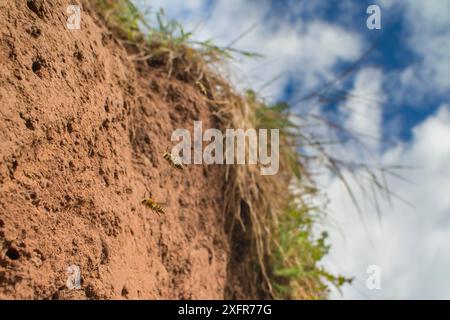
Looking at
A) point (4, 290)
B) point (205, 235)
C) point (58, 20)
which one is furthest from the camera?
point (205, 235)

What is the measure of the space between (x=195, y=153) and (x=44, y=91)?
1.24 m

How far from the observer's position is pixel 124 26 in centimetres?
286

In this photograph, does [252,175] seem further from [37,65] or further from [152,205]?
[37,65]

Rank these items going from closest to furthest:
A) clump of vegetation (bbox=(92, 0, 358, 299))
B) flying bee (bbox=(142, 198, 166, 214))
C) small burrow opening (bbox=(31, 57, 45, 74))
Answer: small burrow opening (bbox=(31, 57, 45, 74)) → flying bee (bbox=(142, 198, 166, 214)) → clump of vegetation (bbox=(92, 0, 358, 299))

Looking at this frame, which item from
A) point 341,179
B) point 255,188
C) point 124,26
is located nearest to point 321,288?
point 341,179

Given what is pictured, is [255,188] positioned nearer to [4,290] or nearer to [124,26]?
[124,26]

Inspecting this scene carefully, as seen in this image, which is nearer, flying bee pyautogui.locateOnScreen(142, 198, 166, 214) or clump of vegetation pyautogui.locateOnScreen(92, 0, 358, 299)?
flying bee pyautogui.locateOnScreen(142, 198, 166, 214)

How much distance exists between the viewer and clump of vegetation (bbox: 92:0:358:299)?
2.93 metres

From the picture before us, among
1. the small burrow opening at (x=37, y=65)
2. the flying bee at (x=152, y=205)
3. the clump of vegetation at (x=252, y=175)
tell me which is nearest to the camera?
the small burrow opening at (x=37, y=65)

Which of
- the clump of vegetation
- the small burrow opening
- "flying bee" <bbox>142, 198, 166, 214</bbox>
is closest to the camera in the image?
the small burrow opening

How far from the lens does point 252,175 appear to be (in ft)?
10.3

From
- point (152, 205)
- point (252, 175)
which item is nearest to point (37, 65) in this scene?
point (152, 205)

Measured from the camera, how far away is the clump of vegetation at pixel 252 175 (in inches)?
115

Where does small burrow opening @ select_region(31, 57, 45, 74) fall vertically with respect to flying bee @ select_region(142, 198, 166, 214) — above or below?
above
